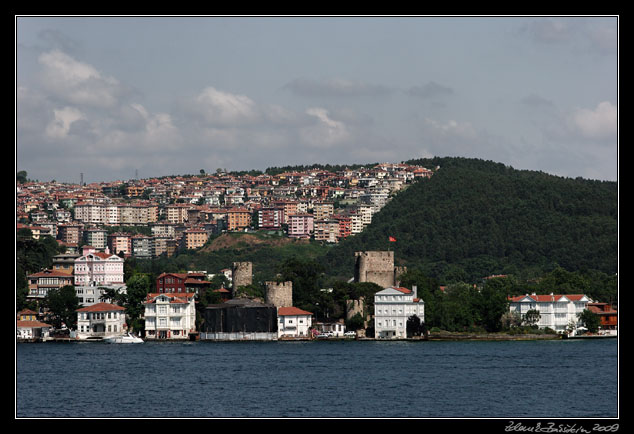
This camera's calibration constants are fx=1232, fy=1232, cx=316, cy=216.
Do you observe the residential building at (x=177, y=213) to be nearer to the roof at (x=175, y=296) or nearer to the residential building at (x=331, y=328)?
the roof at (x=175, y=296)

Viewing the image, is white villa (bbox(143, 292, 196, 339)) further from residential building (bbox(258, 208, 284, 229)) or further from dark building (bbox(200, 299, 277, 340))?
residential building (bbox(258, 208, 284, 229))

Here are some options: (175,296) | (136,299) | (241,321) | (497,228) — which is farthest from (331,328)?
(497,228)

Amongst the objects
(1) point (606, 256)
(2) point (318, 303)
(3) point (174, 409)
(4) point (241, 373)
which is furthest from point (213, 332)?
(1) point (606, 256)

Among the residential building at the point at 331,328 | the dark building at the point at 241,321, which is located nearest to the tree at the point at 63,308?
the dark building at the point at 241,321

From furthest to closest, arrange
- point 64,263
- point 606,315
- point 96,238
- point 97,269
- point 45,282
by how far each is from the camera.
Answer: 1. point 96,238
2. point 64,263
3. point 97,269
4. point 45,282
5. point 606,315

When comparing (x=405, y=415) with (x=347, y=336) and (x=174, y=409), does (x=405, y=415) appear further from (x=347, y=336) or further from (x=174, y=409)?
(x=347, y=336)

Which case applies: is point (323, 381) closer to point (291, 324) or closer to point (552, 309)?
point (291, 324)
